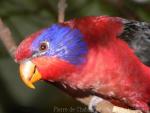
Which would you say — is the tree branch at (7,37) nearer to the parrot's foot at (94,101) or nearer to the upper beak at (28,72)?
the upper beak at (28,72)

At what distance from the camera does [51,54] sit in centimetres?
125

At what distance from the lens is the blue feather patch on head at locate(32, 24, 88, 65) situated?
49.1 inches

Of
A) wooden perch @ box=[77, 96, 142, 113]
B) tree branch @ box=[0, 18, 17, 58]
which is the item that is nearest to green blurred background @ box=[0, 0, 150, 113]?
wooden perch @ box=[77, 96, 142, 113]

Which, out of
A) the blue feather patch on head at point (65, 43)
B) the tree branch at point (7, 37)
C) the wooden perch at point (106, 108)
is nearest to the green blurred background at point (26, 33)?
the wooden perch at point (106, 108)

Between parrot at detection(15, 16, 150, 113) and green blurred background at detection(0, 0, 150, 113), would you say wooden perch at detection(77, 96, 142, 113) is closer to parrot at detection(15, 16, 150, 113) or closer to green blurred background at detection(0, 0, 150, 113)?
parrot at detection(15, 16, 150, 113)

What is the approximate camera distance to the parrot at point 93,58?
4.06 ft

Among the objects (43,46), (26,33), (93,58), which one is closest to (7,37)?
(43,46)

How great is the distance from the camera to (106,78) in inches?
51.9

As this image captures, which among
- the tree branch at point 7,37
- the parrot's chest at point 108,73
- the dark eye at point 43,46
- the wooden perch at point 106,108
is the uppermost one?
the tree branch at point 7,37

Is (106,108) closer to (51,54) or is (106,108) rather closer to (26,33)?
(51,54)

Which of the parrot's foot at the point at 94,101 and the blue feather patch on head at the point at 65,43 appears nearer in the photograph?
the blue feather patch on head at the point at 65,43

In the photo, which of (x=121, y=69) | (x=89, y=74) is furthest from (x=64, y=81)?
(x=121, y=69)

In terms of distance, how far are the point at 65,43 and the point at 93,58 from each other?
4.8 inches

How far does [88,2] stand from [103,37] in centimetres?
161
